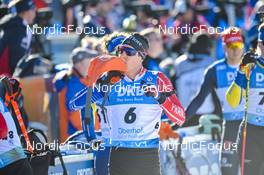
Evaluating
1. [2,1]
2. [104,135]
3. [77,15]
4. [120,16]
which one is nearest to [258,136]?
[104,135]

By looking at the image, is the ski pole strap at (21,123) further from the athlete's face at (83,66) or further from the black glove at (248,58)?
the athlete's face at (83,66)

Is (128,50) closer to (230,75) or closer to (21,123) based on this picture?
(21,123)

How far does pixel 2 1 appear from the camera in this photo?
15055mm

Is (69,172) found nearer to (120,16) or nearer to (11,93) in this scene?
(11,93)

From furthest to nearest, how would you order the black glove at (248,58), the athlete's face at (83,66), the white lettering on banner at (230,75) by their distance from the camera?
the athlete's face at (83,66) < the white lettering on banner at (230,75) < the black glove at (248,58)

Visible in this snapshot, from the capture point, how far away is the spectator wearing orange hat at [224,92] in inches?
426

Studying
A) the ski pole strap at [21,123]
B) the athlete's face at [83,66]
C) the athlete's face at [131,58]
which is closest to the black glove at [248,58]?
the athlete's face at [131,58]

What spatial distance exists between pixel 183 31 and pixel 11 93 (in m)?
9.18

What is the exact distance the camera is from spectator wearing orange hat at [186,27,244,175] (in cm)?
1081

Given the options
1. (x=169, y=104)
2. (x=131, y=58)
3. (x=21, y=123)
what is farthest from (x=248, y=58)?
(x=21, y=123)

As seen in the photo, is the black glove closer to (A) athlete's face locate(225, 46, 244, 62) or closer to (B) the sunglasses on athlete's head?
(B) the sunglasses on athlete's head

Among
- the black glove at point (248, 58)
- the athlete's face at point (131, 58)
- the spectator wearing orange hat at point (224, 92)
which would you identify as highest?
the athlete's face at point (131, 58)

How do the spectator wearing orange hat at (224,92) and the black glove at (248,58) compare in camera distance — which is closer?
the black glove at (248,58)

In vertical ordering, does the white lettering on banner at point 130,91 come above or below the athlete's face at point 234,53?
below
